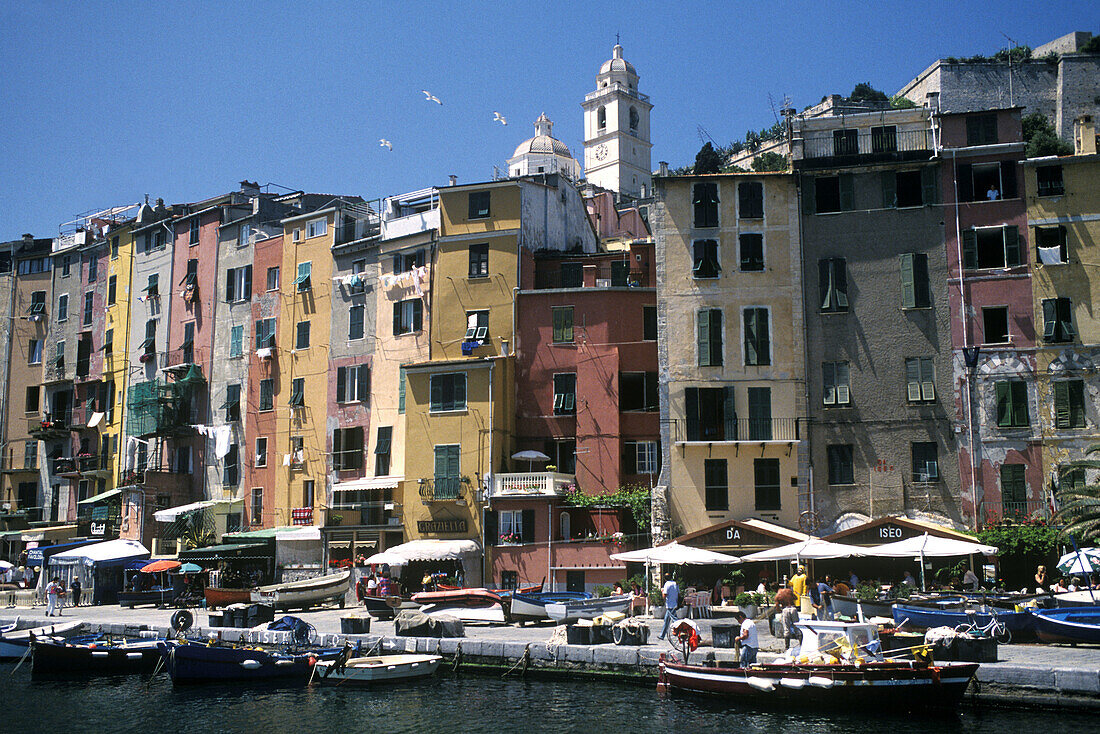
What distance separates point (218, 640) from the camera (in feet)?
114

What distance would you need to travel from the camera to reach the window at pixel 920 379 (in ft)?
139

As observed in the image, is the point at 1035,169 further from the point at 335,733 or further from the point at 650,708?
the point at 335,733

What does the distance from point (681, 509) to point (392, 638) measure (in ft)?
45.6

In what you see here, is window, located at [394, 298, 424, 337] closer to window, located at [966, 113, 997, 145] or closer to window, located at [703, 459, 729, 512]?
window, located at [703, 459, 729, 512]

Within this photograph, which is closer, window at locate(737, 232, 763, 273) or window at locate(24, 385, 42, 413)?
window at locate(737, 232, 763, 273)

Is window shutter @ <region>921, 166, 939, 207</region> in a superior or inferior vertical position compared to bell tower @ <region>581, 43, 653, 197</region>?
inferior

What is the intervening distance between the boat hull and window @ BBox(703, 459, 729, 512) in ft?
53.6

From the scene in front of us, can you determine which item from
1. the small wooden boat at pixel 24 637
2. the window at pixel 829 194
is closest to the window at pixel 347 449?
the small wooden boat at pixel 24 637

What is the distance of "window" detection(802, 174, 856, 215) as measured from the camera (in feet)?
146

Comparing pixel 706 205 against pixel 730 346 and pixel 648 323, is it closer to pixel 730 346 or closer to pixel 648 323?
pixel 730 346

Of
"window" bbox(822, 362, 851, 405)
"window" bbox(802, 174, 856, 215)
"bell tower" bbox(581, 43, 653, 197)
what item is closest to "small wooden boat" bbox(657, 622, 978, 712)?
"window" bbox(822, 362, 851, 405)

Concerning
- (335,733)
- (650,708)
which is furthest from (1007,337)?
(335,733)

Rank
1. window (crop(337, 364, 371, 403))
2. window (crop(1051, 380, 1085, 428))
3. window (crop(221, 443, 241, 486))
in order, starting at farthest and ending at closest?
window (crop(221, 443, 241, 486)) < window (crop(337, 364, 371, 403)) < window (crop(1051, 380, 1085, 428))

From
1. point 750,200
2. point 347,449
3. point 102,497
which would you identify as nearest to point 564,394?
point 750,200
